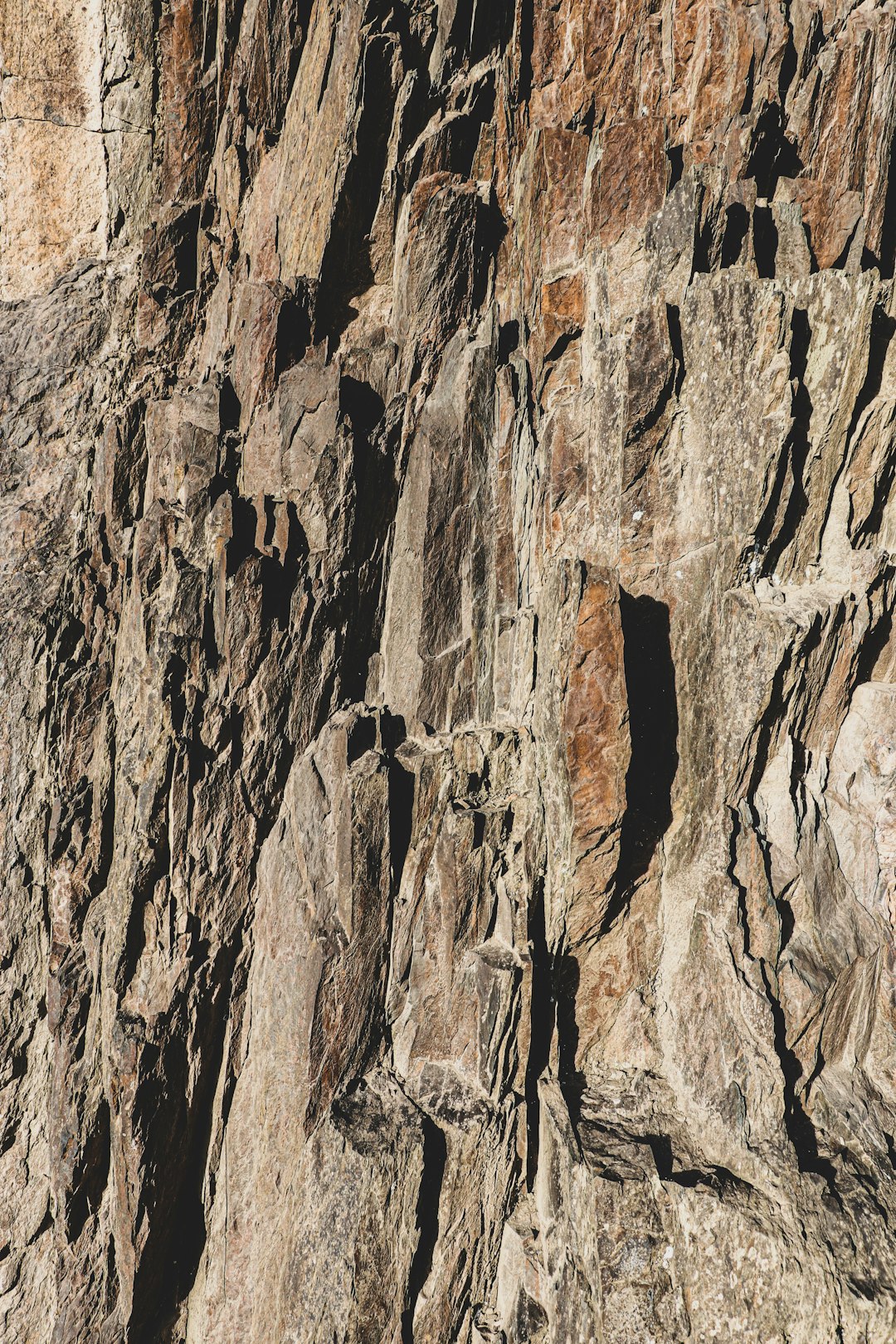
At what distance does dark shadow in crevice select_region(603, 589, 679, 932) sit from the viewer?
9.97 meters

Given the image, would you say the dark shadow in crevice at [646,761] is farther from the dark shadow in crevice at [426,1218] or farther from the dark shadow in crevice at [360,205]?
the dark shadow in crevice at [360,205]

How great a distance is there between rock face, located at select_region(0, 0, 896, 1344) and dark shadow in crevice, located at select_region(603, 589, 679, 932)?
59 mm

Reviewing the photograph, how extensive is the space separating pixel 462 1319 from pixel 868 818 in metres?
7.89

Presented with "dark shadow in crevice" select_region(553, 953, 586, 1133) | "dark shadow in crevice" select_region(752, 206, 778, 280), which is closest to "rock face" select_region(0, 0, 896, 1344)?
"dark shadow in crevice" select_region(553, 953, 586, 1133)

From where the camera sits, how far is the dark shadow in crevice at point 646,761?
997cm

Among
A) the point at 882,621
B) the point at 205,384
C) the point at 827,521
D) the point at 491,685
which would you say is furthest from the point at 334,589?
the point at 882,621

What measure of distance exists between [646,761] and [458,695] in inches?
106

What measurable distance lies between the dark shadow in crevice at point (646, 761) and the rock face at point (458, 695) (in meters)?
0.06

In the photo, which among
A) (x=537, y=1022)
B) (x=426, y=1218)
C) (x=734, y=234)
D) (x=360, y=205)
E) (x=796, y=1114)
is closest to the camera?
(x=426, y=1218)

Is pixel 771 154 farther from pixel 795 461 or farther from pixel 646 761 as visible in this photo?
pixel 646 761

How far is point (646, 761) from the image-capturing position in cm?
1009

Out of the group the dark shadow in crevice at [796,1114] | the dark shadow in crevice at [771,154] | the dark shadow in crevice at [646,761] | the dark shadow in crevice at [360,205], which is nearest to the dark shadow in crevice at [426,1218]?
the dark shadow in crevice at [646,761]

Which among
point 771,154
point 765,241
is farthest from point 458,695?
point 771,154

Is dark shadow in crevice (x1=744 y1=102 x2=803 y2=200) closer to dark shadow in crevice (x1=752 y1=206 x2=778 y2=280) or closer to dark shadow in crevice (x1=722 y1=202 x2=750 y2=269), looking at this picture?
dark shadow in crevice (x1=752 y1=206 x2=778 y2=280)
